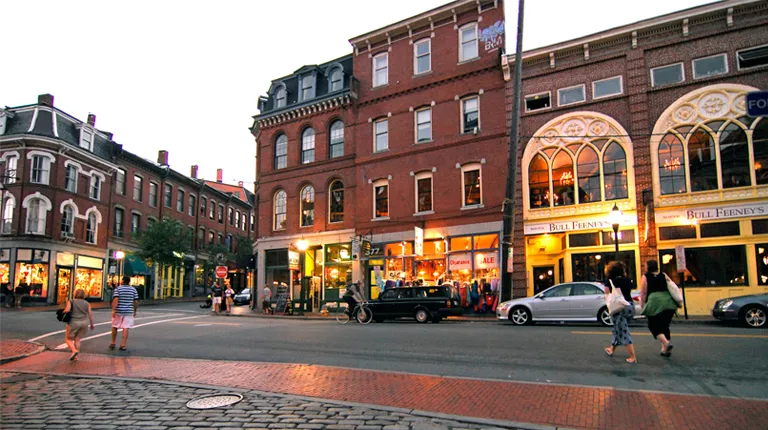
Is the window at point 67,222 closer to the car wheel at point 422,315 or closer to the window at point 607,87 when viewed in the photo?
the car wheel at point 422,315

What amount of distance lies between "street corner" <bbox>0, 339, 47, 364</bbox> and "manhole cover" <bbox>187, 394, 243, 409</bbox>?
7003mm

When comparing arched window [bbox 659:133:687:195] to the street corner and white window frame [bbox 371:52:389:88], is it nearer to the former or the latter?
white window frame [bbox 371:52:389:88]

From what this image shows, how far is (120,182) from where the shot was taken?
41.9 m

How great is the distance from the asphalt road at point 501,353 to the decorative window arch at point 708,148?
9.40m

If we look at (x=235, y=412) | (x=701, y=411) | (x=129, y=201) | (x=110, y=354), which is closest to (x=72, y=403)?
(x=235, y=412)

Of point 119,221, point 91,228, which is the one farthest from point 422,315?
point 119,221

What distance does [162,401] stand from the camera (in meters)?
6.78

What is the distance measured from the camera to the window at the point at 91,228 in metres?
38.4

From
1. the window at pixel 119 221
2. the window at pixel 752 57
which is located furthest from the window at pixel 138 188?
the window at pixel 752 57

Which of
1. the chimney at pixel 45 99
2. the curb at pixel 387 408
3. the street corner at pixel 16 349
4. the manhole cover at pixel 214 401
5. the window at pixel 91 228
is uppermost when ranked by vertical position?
the chimney at pixel 45 99

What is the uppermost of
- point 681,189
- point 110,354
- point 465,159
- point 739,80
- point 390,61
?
point 390,61

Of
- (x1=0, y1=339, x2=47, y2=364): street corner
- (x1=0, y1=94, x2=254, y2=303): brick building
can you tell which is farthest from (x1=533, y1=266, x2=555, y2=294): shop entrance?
(x1=0, y1=94, x2=254, y2=303): brick building

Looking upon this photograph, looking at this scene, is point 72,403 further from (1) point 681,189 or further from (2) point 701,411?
(1) point 681,189

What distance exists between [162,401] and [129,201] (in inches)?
1591
